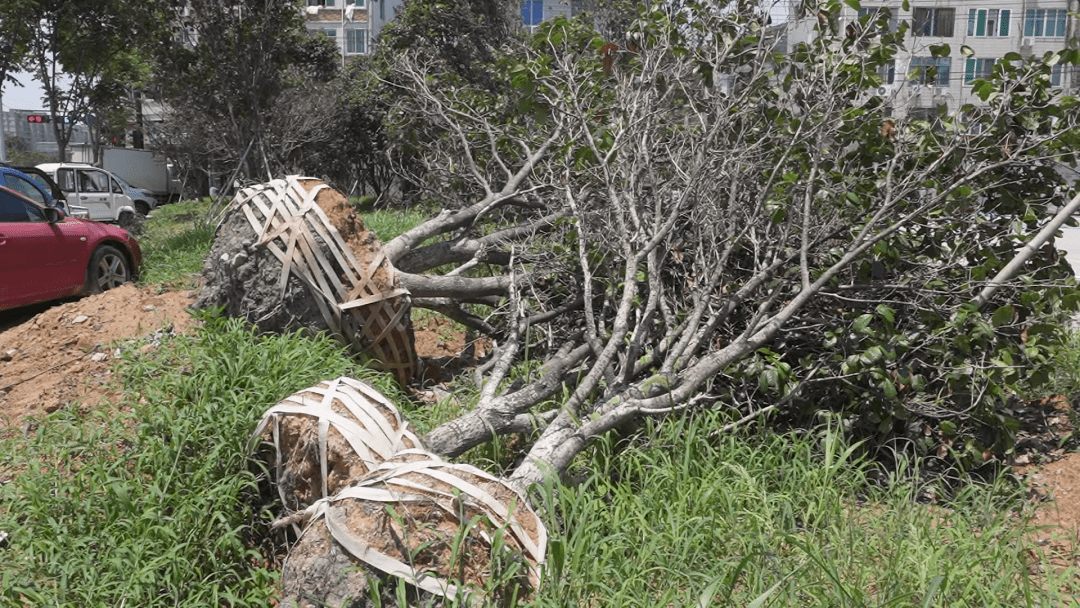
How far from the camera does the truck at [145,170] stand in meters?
32.5

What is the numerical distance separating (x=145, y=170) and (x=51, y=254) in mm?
27999

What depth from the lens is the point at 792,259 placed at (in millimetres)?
4629

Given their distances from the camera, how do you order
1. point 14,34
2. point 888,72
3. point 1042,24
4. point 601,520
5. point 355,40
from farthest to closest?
point 355,40 → point 1042,24 → point 14,34 → point 888,72 → point 601,520

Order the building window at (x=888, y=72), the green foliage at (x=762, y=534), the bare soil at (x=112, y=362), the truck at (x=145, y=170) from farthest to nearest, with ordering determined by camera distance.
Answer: the truck at (x=145, y=170) < the building window at (x=888, y=72) < the bare soil at (x=112, y=362) < the green foliage at (x=762, y=534)

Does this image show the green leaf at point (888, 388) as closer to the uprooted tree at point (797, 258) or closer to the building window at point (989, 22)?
the uprooted tree at point (797, 258)

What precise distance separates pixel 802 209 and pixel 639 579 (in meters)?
2.38

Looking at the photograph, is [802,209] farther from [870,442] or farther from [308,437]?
[308,437]

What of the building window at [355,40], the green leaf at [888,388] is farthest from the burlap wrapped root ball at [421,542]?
the building window at [355,40]

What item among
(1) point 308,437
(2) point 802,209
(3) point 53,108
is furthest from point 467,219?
(3) point 53,108

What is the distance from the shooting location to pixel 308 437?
3504mm

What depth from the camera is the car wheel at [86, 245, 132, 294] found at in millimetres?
8242

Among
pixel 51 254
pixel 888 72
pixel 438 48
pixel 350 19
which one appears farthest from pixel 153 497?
pixel 350 19

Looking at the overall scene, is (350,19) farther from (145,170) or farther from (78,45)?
(78,45)

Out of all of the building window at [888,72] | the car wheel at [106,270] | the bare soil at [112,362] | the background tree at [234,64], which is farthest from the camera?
the background tree at [234,64]
